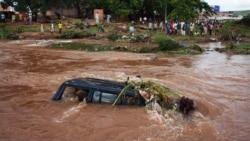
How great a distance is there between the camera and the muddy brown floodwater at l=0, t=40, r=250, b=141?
7.32m

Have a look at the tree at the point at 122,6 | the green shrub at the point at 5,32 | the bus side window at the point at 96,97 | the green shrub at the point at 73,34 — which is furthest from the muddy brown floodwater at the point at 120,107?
the tree at the point at 122,6

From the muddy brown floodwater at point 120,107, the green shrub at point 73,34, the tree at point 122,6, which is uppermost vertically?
the tree at point 122,6

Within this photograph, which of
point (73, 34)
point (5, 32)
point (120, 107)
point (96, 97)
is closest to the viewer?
point (120, 107)

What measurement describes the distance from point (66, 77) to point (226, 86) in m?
6.07

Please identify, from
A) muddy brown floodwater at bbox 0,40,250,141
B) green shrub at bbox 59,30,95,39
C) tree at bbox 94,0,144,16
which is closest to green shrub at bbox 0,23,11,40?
green shrub at bbox 59,30,95,39

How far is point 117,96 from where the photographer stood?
8227 mm

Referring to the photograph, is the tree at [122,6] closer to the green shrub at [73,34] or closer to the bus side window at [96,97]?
the green shrub at [73,34]

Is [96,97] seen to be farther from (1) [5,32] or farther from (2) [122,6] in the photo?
(2) [122,6]

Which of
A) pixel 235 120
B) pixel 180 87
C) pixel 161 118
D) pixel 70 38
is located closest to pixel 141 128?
pixel 161 118

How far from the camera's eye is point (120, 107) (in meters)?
8.30

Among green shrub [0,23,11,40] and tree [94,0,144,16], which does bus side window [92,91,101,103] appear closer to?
green shrub [0,23,11,40]

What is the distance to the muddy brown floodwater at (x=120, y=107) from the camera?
24.0 feet

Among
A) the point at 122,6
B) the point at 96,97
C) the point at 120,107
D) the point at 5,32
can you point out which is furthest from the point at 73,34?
the point at 120,107

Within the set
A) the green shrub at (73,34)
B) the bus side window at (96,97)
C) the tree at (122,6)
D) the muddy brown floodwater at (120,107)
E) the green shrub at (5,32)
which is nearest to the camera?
the muddy brown floodwater at (120,107)
